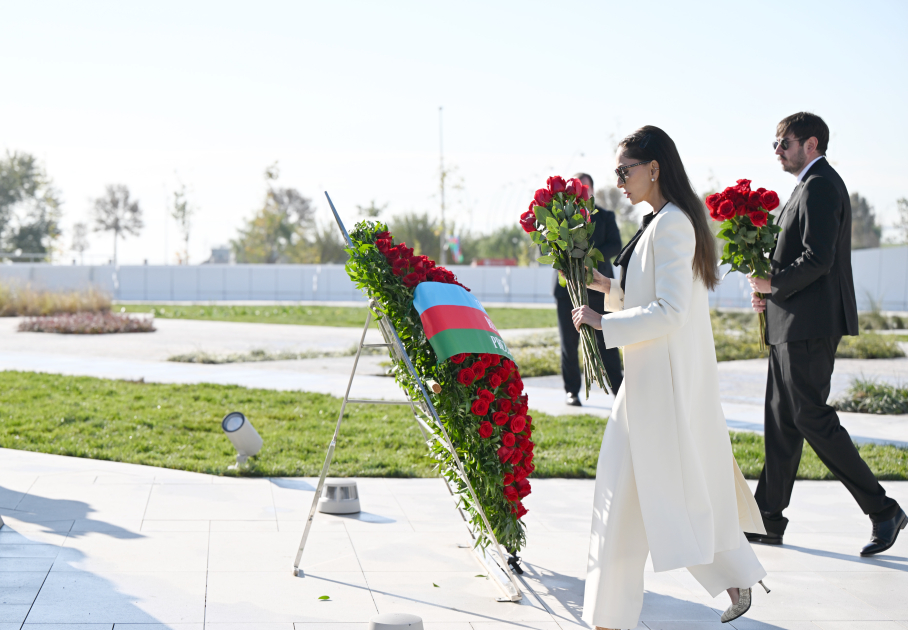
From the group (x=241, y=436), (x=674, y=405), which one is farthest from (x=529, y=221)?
(x=241, y=436)

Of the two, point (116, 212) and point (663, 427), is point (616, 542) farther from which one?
point (116, 212)

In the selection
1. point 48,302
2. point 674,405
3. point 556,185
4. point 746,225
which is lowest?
point 48,302

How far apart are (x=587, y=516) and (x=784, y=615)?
1710mm

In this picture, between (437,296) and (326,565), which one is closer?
(437,296)

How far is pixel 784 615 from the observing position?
3727 millimetres

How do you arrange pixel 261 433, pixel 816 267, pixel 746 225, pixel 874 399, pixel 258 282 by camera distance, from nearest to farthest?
pixel 816 267
pixel 746 225
pixel 261 433
pixel 874 399
pixel 258 282

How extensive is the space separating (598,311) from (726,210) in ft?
12.4

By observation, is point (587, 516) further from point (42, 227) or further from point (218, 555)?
point (42, 227)

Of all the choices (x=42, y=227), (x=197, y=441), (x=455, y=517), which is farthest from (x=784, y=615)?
(x=42, y=227)

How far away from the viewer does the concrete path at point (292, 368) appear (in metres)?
9.17

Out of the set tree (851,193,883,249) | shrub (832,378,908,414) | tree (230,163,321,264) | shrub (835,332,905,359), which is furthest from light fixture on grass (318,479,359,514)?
tree (851,193,883,249)

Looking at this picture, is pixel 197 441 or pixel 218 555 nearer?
pixel 218 555

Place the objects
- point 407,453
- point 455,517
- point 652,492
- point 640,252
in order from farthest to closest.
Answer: point 407,453 → point 455,517 → point 640,252 → point 652,492

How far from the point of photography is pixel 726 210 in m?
4.48
